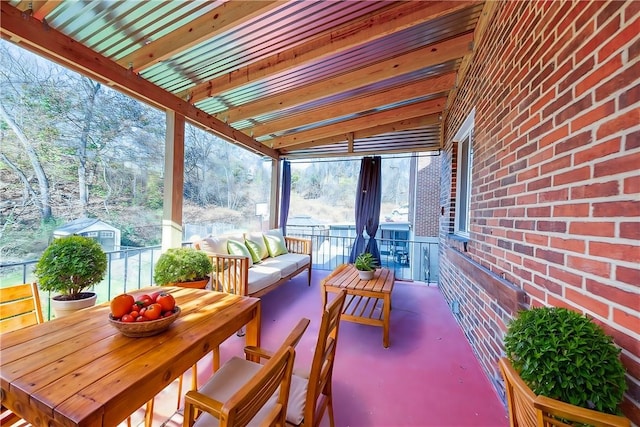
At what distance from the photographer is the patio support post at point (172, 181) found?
2.77m

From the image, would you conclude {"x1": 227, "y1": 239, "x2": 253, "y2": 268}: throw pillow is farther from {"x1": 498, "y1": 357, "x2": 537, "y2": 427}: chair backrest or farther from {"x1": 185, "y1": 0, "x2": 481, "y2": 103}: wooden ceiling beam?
{"x1": 498, "y1": 357, "x2": 537, "y2": 427}: chair backrest

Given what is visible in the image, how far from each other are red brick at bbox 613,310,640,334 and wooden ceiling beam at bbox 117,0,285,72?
2280 mm

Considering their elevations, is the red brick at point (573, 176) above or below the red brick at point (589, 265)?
above

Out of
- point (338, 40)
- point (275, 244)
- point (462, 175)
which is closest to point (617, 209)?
point (338, 40)

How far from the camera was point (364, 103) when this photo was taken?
132 inches

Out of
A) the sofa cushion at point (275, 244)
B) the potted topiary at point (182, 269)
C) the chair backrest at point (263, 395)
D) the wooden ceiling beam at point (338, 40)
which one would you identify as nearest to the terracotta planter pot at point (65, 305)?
the potted topiary at point (182, 269)

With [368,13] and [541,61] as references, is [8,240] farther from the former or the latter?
[541,61]

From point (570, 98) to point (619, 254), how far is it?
0.69 m

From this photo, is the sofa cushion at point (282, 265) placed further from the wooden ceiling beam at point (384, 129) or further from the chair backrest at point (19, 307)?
the wooden ceiling beam at point (384, 129)

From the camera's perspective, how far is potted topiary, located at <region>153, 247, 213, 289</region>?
2.37 meters

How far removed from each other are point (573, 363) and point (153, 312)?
1.58m

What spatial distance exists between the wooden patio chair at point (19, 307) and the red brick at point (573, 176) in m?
2.82

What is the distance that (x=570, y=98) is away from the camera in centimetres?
104

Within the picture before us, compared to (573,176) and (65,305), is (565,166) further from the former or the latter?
(65,305)
